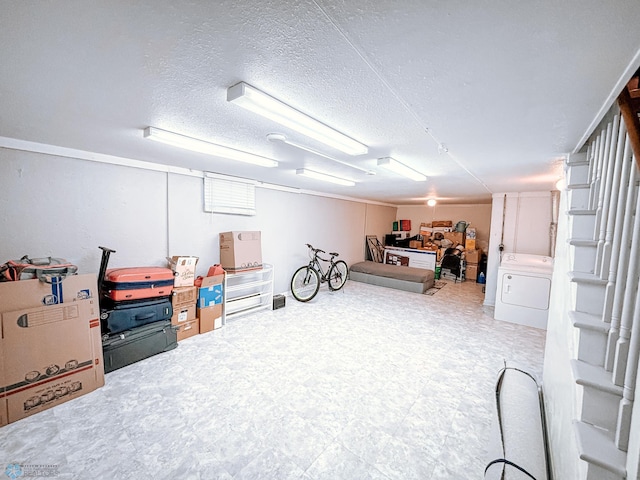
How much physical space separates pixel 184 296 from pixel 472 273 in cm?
705

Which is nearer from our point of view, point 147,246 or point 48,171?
point 48,171

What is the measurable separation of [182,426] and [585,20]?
113 inches

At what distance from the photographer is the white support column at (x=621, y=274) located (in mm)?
1141

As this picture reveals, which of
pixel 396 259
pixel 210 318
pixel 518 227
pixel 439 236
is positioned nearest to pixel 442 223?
pixel 439 236

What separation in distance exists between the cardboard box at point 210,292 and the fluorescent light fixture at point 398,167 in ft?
8.29

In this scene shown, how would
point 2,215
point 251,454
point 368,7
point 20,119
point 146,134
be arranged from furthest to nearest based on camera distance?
1. point 2,215
2. point 146,134
3. point 20,119
4. point 251,454
5. point 368,7

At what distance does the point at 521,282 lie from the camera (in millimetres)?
3861

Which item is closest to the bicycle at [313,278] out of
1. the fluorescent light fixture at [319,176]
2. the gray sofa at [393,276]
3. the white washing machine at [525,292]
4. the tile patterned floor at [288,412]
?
the gray sofa at [393,276]

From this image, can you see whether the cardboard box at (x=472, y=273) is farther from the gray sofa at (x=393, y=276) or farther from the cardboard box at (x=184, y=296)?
the cardboard box at (x=184, y=296)

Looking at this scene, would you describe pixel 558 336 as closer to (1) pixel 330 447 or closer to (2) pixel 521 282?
(1) pixel 330 447

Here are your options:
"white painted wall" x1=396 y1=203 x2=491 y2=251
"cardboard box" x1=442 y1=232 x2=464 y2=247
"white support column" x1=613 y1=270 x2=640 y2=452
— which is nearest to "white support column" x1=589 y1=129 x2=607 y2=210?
"white support column" x1=613 y1=270 x2=640 y2=452

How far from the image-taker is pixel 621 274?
1.17 metres

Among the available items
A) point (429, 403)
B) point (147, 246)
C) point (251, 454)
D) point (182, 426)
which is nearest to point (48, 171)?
point (147, 246)

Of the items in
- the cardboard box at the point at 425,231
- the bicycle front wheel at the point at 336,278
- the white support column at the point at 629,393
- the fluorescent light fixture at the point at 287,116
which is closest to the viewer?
the white support column at the point at 629,393
